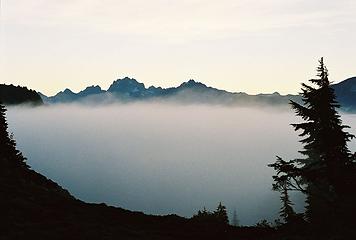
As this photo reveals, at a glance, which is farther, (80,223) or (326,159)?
(80,223)

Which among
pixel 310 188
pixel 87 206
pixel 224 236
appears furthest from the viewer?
pixel 310 188

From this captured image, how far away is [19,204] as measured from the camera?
1262 inches

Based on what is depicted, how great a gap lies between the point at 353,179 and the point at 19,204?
22.4 metres

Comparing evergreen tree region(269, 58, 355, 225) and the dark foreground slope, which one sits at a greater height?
evergreen tree region(269, 58, 355, 225)

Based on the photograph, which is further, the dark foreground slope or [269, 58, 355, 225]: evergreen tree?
the dark foreground slope

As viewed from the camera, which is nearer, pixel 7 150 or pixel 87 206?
pixel 87 206

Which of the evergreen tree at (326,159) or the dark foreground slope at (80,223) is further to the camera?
the dark foreground slope at (80,223)

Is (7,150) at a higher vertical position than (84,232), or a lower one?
higher

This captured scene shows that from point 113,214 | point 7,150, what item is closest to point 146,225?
point 113,214

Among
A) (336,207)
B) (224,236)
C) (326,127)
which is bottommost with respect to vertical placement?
(224,236)

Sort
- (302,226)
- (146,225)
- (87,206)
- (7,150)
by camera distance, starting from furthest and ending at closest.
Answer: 1. (7,150)
2. (87,206)
3. (146,225)
4. (302,226)

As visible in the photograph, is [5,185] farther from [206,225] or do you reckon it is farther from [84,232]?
[206,225]

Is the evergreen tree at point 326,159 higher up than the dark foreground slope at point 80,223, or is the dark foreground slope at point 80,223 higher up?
the evergreen tree at point 326,159

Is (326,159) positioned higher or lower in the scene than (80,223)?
A: higher
